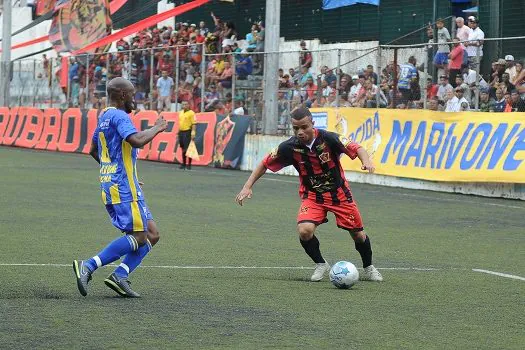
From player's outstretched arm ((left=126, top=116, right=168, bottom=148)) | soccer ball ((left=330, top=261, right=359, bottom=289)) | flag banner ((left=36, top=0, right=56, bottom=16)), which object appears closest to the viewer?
player's outstretched arm ((left=126, top=116, right=168, bottom=148))

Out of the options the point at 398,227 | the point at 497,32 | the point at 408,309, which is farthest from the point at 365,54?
the point at 408,309

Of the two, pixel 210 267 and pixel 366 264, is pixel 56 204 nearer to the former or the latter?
pixel 210 267

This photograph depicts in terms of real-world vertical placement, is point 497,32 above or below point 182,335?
above

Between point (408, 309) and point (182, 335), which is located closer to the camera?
point (182, 335)

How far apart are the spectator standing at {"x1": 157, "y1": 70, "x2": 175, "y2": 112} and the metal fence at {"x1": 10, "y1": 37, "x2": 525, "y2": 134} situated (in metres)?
0.04

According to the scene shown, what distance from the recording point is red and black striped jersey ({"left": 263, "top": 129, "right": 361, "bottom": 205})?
10.7 meters

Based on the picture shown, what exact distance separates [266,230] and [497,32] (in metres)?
13.8

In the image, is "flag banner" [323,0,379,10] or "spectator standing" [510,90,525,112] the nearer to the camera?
"spectator standing" [510,90,525,112]

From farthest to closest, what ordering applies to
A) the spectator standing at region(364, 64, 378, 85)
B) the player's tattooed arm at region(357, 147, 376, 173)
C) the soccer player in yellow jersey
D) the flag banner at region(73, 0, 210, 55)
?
1. the flag banner at region(73, 0, 210, 55)
2. the soccer player in yellow jersey
3. the spectator standing at region(364, 64, 378, 85)
4. the player's tattooed arm at region(357, 147, 376, 173)

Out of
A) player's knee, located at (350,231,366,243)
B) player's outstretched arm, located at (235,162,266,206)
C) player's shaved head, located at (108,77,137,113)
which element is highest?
player's shaved head, located at (108,77,137,113)

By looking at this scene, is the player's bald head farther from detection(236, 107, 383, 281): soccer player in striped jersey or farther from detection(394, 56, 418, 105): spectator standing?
detection(394, 56, 418, 105): spectator standing

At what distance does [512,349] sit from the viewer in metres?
7.39

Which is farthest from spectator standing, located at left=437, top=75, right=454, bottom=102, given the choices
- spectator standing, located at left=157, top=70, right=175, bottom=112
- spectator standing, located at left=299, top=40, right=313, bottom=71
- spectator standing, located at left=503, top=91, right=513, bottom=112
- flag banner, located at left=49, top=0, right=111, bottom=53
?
flag banner, located at left=49, top=0, right=111, bottom=53

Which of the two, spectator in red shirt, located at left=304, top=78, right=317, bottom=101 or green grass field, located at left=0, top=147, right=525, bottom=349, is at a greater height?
spectator in red shirt, located at left=304, top=78, right=317, bottom=101
